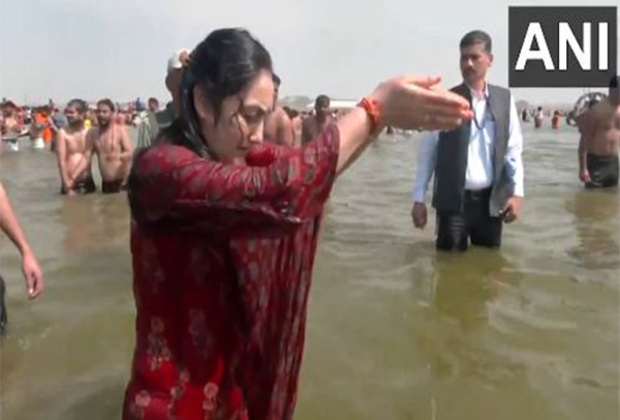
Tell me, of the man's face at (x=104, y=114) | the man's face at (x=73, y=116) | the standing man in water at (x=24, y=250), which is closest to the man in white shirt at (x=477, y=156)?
the standing man in water at (x=24, y=250)

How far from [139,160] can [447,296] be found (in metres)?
3.67

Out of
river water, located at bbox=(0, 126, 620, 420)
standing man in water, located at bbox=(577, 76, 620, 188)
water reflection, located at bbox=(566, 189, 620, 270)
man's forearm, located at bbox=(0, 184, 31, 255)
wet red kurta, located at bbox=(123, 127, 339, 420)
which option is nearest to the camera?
wet red kurta, located at bbox=(123, 127, 339, 420)

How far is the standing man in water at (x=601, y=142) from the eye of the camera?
31.7ft

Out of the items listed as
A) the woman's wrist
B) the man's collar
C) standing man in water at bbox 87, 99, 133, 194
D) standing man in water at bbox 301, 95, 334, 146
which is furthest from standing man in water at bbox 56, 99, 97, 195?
the woman's wrist

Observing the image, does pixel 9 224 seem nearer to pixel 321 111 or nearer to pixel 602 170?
pixel 321 111

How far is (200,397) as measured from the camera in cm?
145

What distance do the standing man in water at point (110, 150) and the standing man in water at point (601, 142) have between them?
19.8ft

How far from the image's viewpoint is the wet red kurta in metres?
1.28

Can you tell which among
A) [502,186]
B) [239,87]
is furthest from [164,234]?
[502,186]

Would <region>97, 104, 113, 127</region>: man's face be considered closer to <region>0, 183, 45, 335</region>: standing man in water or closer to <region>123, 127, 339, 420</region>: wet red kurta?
<region>0, 183, 45, 335</region>: standing man in water

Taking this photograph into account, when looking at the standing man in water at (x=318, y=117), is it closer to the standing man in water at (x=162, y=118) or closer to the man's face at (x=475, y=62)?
the man's face at (x=475, y=62)

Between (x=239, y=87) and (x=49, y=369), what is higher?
(x=239, y=87)

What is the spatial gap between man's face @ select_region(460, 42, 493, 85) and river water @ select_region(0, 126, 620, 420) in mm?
1360

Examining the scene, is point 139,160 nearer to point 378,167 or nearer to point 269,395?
point 269,395
